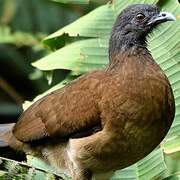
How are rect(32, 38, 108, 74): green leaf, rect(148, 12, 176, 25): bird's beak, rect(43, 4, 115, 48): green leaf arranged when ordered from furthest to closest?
rect(43, 4, 115, 48): green leaf < rect(32, 38, 108, 74): green leaf < rect(148, 12, 176, 25): bird's beak

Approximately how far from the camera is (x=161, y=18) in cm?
390

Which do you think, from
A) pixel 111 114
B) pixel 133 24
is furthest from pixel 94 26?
pixel 111 114

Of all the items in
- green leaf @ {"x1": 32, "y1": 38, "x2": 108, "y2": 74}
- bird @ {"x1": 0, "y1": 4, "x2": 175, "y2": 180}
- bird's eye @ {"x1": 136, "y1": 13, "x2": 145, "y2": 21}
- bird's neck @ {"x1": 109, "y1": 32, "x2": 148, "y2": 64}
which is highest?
green leaf @ {"x1": 32, "y1": 38, "x2": 108, "y2": 74}

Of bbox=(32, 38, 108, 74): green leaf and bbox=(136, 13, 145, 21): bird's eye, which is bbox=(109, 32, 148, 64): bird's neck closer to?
bbox=(136, 13, 145, 21): bird's eye

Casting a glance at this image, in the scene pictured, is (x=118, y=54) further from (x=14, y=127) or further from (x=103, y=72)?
(x=14, y=127)

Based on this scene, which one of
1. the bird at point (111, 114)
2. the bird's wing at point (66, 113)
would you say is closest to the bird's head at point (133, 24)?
the bird at point (111, 114)

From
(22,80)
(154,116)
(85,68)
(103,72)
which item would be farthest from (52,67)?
(22,80)

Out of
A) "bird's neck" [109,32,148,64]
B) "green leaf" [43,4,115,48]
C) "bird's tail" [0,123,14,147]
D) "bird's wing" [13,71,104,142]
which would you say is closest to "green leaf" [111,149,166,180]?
"bird's wing" [13,71,104,142]

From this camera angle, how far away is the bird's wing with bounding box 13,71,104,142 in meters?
3.76

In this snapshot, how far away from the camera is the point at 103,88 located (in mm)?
3746

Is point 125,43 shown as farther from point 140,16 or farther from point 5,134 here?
point 5,134

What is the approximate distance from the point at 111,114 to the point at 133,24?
22.5 inches

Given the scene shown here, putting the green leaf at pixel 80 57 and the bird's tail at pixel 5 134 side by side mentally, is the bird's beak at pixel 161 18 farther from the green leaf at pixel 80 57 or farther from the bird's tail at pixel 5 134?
the bird's tail at pixel 5 134

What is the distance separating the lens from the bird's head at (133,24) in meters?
3.92
